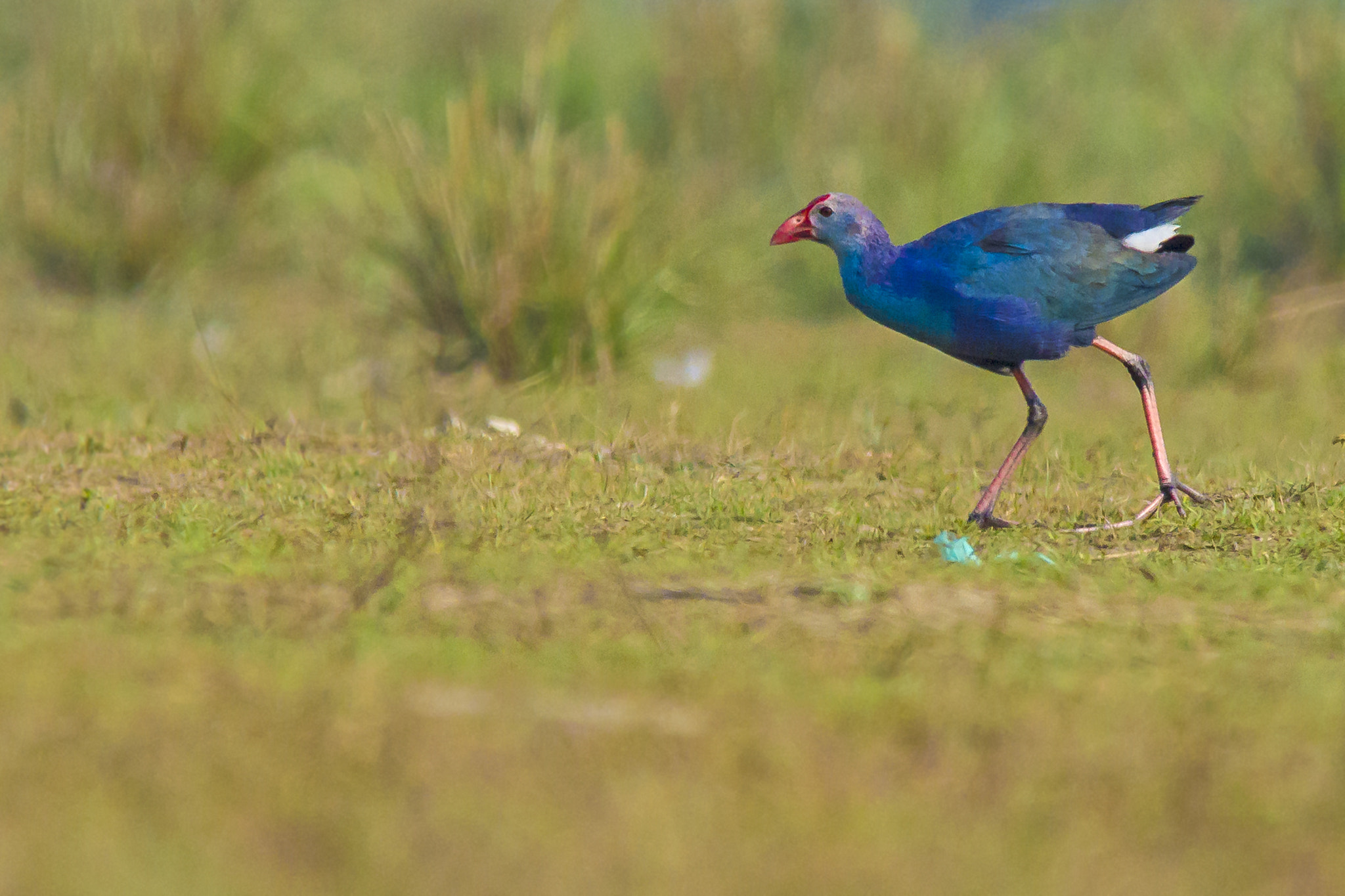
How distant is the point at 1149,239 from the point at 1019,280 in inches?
17.8

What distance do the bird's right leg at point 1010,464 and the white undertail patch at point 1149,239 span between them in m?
0.45

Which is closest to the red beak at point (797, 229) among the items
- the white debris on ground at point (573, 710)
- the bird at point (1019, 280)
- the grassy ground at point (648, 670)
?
the bird at point (1019, 280)

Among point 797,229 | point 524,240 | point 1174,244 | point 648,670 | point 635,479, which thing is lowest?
point 635,479

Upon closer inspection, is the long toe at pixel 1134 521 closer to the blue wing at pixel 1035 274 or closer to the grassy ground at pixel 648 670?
the grassy ground at pixel 648 670

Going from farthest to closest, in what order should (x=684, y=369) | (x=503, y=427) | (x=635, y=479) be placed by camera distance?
1. (x=684, y=369)
2. (x=503, y=427)
3. (x=635, y=479)

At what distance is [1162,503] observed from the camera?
4938 millimetres

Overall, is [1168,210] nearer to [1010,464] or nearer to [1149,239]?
[1149,239]

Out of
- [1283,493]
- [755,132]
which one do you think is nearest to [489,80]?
[755,132]

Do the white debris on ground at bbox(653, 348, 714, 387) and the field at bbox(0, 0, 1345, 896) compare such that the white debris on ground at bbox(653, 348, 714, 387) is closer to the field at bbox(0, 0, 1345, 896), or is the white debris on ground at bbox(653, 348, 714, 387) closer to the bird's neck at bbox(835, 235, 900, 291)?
the field at bbox(0, 0, 1345, 896)

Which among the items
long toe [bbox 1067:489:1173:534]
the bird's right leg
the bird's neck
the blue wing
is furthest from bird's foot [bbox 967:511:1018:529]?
the bird's neck

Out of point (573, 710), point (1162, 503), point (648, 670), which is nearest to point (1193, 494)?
point (1162, 503)

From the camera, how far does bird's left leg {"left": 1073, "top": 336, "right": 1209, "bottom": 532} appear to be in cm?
478

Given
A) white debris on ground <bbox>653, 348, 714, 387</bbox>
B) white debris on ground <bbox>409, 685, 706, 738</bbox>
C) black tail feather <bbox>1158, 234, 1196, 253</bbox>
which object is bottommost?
white debris on ground <bbox>653, 348, 714, 387</bbox>

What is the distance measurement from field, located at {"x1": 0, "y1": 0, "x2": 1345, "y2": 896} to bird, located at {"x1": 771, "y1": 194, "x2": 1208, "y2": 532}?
0.43m
